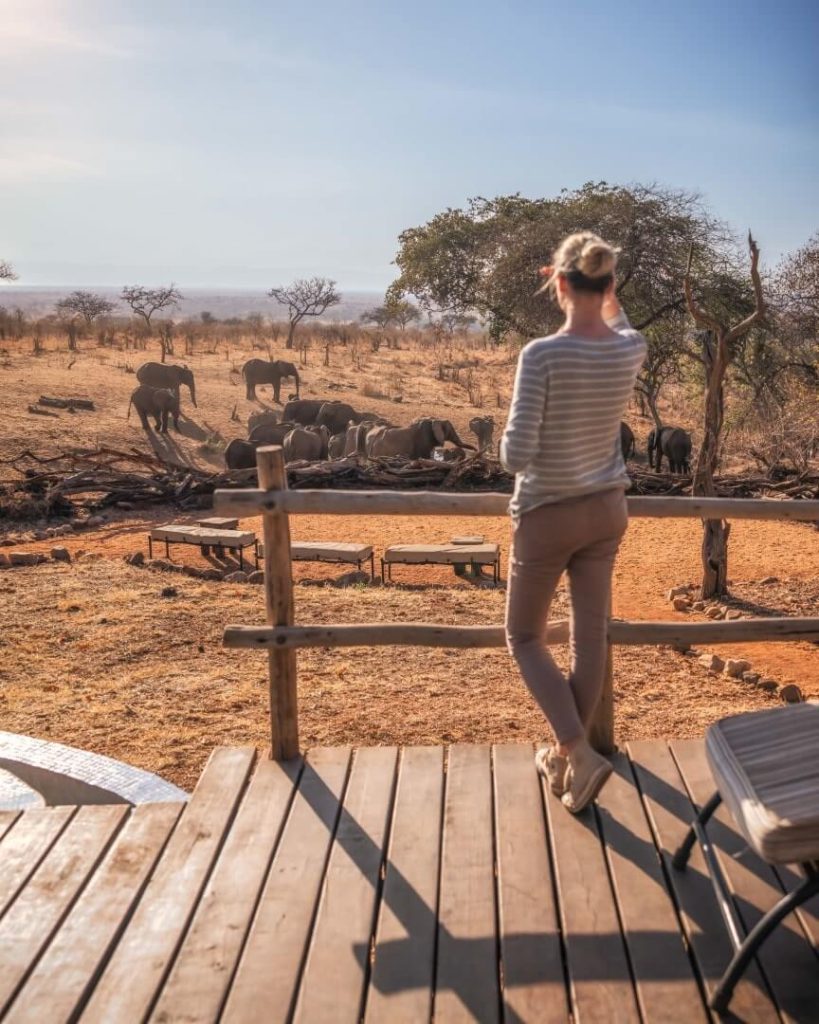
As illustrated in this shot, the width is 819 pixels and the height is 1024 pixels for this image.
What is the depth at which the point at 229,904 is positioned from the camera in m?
3.16

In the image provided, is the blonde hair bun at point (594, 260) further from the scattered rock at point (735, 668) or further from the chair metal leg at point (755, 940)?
the scattered rock at point (735, 668)

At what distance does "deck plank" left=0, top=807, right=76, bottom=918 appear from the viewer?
3.29m

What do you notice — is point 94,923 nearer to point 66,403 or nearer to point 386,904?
point 386,904

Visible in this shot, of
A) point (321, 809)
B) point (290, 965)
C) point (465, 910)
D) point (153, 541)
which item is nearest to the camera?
point (290, 965)

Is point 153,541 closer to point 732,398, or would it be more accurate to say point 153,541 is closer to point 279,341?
point 732,398

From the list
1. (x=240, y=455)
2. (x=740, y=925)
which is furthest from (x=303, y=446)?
(x=740, y=925)

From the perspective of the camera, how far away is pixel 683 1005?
8.80ft

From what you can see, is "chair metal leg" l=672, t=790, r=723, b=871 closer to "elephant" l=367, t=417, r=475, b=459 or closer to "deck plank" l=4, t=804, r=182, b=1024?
"deck plank" l=4, t=804, r=182, b=1024

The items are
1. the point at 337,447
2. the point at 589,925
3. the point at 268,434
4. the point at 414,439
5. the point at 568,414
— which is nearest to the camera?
the point at 589,925

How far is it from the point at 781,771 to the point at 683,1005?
0.60 metres

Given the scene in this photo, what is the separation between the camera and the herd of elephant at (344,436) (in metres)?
19.3

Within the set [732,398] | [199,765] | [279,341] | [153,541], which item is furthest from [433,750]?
[279,341]

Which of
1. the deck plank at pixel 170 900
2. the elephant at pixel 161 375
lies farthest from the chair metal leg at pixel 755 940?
the elephant at pixel 161 375

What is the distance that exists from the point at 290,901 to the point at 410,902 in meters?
0.32
